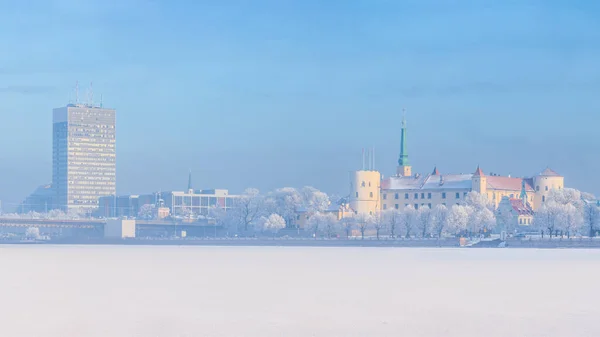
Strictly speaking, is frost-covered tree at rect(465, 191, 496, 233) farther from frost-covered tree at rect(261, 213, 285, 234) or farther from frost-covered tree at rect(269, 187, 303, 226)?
frost-covered tree at rect(269, 187, 303, 226)

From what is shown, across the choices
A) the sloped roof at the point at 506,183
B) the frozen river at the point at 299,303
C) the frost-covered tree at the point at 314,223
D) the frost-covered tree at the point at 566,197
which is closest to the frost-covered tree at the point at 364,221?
the frost-covered tree at the point at 314,223

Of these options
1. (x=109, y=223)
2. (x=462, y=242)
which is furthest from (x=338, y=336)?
(x=109, y=223)

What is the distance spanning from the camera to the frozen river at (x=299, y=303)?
32625mm

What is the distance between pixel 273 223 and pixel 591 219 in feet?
141

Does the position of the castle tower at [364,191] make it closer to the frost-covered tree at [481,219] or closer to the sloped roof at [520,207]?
the sloped roof at [520,207]

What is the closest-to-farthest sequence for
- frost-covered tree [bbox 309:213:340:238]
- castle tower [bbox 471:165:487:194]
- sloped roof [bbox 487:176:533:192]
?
frost-covered tree [bbox 309:213:340:238]
castle tower [bbox 471:165:487:194]
sloped roof [bbox 487:176:533:192]

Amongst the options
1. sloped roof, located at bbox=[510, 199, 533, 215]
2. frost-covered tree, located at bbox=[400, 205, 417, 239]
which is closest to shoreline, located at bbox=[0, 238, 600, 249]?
frost-covered tree, located at bbox=[400, 205, 417, 239]

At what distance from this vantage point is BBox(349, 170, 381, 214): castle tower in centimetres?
16312

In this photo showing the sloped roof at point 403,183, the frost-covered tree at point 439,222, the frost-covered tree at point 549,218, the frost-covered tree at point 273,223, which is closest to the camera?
the frost-covered tree at point 549,218

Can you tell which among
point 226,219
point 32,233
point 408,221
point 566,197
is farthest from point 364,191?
point 32,233

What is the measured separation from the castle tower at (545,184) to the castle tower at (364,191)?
2314 cm

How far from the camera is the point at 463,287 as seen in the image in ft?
160

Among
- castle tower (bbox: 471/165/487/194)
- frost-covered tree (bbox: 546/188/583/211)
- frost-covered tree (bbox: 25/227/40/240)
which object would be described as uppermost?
castle tower (bbox: 471/165/487/194)

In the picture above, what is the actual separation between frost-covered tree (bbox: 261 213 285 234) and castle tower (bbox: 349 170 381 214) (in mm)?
12725
